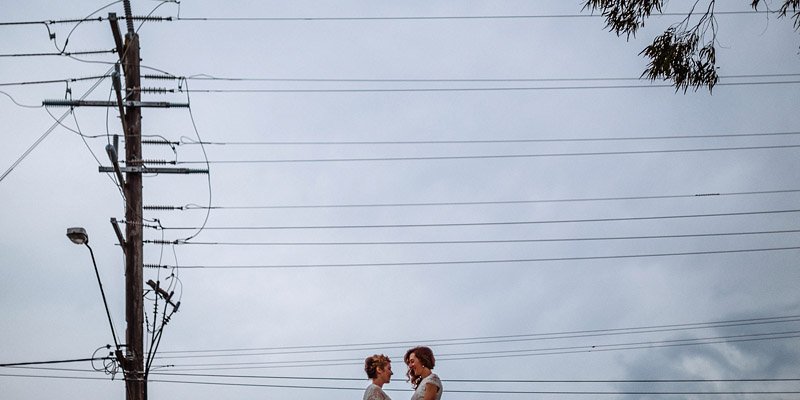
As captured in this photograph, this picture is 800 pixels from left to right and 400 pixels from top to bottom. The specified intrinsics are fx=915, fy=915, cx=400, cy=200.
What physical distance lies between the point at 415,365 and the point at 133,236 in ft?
32.2

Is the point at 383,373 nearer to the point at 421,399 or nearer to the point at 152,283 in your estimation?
the point at 421,399

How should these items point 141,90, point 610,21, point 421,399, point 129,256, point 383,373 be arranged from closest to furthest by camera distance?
point 421,399
point 383,373
point 610,21
point 129,256
point 141,90

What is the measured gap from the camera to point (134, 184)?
Answer: 18734 millimetres

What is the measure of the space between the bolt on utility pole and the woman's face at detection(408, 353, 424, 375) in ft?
30.5

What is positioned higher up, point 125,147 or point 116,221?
point 125,147

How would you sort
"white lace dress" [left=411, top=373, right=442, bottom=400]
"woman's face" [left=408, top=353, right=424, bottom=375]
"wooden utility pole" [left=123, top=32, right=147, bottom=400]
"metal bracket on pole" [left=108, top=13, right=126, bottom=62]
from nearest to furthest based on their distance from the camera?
"white lace dress" [left=411, top=373, right=442, bottom=400] → "woman's face" [left=408, top=353, right=424, bottom=375] → "wooden utility pole" [left=123, top=32, right=147, bottom=400] → "metal bracket on pole" [left=108, top=13, right=126, bottom=62]

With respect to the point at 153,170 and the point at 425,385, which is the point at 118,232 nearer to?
the point at 153,170

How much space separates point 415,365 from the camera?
9.82m

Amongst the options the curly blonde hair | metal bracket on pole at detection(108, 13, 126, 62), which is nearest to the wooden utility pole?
metal bracket on pole at detection(108, 13, 126, 62)

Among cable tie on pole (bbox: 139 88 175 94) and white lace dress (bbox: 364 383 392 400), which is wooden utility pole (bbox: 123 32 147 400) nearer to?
cable tie on pole (bbox: 139 88 175 94)

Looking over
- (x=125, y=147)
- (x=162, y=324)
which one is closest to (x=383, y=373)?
(x=125, y=147)

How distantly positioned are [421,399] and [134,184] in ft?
36.4

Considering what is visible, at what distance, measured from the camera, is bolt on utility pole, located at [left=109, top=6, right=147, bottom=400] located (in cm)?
1762

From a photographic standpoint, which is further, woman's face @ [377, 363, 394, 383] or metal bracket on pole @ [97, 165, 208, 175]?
metal bracket on pole @ [97, 165, 208, 175]
